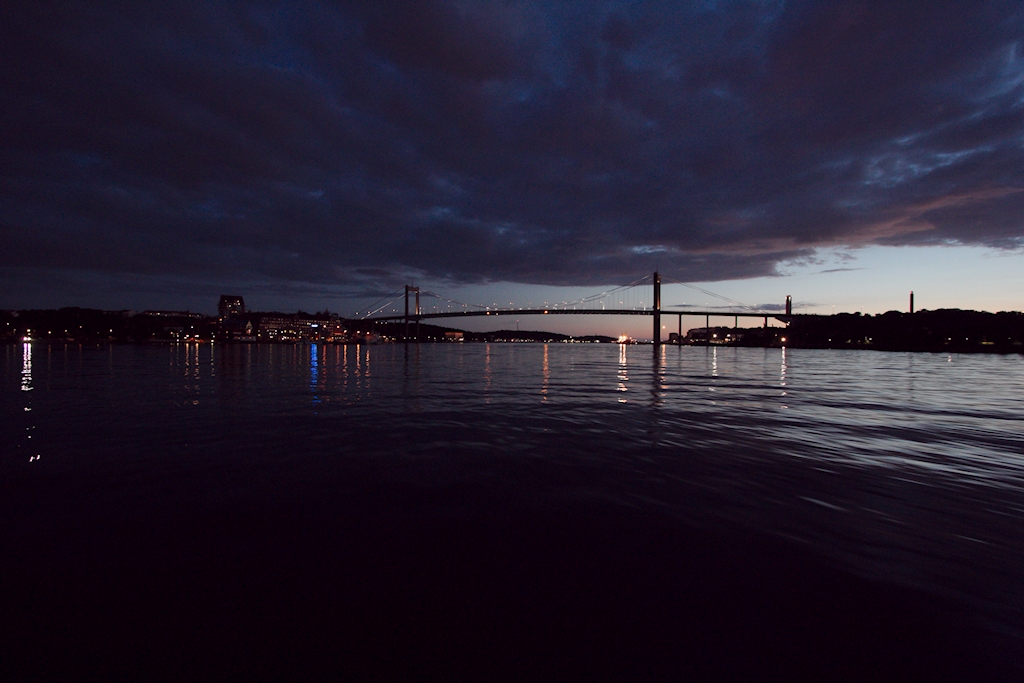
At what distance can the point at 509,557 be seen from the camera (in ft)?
14.3

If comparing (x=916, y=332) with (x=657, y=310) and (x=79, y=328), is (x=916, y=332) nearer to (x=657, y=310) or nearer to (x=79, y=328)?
(x=657, y=310)

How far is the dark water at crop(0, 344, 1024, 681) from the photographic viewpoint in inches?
120

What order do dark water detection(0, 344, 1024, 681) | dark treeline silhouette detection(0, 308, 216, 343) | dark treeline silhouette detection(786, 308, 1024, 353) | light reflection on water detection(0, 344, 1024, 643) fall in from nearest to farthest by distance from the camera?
dark water detection(0, 344, 1024, 681), light reflection on water detection(0, 344, 1024, 643), dark treeline silhouette detection(786, 308, 1024, 353), dark treeline silhouette detection(0, 308, 216, 343)

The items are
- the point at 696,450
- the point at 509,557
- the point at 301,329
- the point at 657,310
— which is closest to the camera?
the point at 509,557

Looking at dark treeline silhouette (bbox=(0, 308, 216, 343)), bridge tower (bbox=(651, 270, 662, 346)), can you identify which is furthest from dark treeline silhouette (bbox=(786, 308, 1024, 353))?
dark treeline silhouette (bbox=(0, 308, 216, 343))

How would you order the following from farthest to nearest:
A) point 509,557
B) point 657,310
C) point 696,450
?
point 657,310
point 696,450
point 509,557

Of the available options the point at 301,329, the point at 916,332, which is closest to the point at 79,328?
the point at 301,329

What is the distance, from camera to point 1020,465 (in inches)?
305

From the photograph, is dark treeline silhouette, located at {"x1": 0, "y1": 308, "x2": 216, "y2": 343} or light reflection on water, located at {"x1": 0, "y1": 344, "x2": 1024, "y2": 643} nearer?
light reflection on water, located at {"x1": 0, "y1": 344, "x2": 1024, "y2": 643}

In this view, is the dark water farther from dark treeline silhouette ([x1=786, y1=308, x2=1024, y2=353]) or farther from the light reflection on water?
dark treeline silhouette ([x1=786, y1=308, x2=1024, y2=353])

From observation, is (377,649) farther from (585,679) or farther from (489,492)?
(489,492)

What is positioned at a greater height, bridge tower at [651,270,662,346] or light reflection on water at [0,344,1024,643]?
bridge tower at [651,270,662,346]

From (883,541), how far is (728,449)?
4.05 metres

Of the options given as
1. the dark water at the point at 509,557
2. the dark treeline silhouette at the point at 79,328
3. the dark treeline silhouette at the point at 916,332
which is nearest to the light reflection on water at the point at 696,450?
the dark water at the point at 509,557
